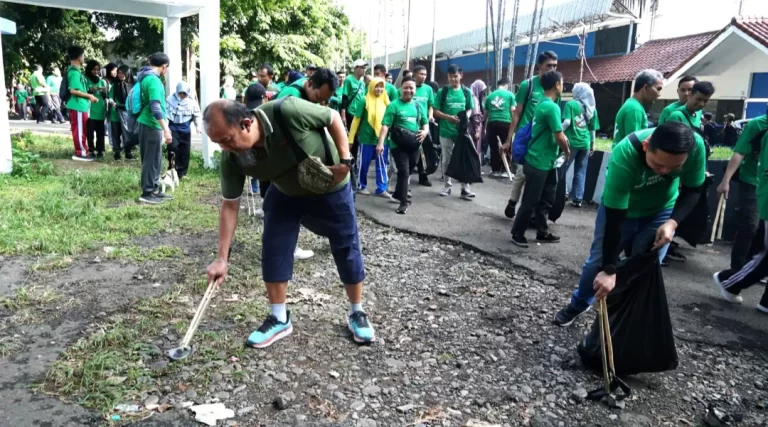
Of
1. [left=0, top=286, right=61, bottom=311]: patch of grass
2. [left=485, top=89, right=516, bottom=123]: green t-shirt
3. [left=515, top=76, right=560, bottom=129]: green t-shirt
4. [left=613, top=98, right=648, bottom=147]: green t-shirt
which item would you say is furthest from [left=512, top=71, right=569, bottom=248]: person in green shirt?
[left=0, top=286, right=61, bottom=311]: patch of grass

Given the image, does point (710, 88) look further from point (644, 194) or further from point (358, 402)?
point (358, 402)

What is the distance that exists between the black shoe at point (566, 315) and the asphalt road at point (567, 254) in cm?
47

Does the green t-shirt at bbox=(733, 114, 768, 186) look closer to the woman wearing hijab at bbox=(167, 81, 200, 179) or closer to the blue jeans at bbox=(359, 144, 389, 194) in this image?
the blue jeans at bbox=(359, 144, 389, 194)

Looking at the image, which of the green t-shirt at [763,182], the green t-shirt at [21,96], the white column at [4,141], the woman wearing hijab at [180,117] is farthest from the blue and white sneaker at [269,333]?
the green t-shirt at [21,96]

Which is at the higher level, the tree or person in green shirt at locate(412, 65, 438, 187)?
the tree

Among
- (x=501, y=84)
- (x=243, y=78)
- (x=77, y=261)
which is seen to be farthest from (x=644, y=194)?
(x=243, y=78)

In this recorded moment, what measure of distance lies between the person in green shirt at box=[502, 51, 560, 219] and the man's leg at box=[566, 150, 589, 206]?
92 centimetres

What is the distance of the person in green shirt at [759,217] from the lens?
3973 mm

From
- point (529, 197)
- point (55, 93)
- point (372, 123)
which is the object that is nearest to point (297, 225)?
point (529, 197)

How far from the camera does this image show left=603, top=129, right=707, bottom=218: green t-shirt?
9.57 feet

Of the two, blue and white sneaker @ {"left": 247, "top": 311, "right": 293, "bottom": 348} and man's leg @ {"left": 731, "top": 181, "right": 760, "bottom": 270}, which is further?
man's leg @ {"left": 731, "top": 181, "right": 760, "bottom": 270}

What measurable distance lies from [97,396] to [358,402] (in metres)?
1.26

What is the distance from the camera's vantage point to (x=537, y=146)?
527 centimetres

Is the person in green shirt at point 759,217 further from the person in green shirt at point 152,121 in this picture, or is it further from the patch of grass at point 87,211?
the person in green shirt at point 152,121
